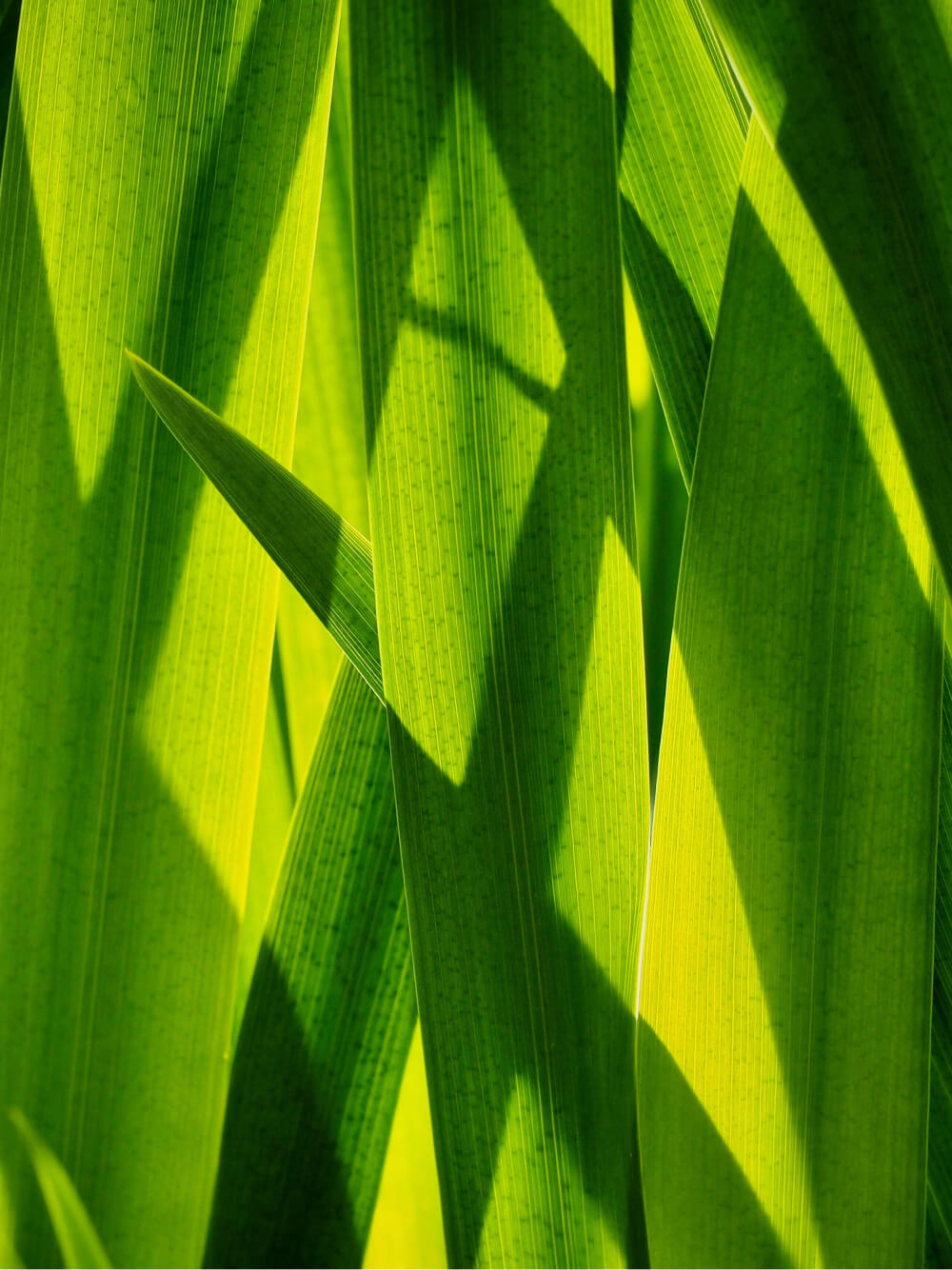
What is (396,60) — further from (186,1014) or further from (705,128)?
(186,1014)

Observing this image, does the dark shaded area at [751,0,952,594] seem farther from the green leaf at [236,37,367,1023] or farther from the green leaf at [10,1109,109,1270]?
the green leaf at [10,1109,109,1270]

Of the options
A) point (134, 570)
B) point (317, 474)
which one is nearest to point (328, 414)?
point (317, 474)

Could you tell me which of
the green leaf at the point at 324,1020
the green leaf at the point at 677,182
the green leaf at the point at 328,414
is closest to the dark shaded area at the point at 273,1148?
the green leaf at the point at 324,1020

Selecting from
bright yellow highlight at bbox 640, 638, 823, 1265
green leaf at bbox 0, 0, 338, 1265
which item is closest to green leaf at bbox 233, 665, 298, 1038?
green leaf at bbox 0, 0, 338, 1265

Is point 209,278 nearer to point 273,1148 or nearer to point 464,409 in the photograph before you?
point 464,409

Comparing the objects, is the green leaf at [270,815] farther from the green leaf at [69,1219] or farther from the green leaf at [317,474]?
the green leaf at [69,1219]

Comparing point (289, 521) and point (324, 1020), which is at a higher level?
point (289, 521)

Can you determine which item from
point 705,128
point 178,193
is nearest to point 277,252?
point 178,193
